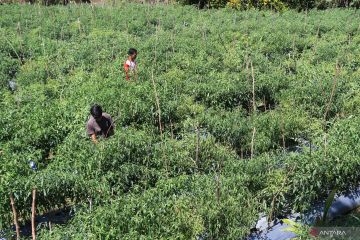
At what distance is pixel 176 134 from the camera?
7180 mm

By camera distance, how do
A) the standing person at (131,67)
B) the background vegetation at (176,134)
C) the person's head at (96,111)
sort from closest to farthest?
the background vegetation at (176,134)
the person's head at (96,111)
the standing person at (131,67)

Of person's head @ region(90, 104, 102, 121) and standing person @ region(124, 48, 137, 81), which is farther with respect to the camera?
standing person @ region(124, 48, 137, 81)

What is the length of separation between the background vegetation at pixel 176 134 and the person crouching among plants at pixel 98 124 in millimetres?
184

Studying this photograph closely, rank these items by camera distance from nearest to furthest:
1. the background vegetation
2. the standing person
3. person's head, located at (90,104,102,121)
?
the background vegetation, person's head, located at (90,104,102,121), the standing person

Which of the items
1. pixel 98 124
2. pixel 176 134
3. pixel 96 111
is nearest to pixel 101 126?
pixel 98 124

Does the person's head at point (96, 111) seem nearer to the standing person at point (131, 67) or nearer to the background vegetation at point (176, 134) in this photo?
the background vegetation at point (176, 134)

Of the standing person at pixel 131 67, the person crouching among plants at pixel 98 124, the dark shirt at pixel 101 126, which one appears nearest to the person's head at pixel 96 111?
the person crouching among plants at pixel 98 124

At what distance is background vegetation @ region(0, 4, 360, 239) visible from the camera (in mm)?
4559

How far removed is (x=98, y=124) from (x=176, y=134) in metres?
1.60

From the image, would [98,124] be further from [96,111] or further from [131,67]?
[131,67]

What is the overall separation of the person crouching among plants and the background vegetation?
0.18 metres

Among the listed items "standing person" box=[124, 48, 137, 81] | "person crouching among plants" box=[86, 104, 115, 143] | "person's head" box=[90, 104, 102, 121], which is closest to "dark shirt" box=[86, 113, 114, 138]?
"person crouching among plants" box=[86, 104, 115, 143]

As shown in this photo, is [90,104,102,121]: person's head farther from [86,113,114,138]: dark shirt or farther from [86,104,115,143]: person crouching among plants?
[86,113,114,138]: dark shirt

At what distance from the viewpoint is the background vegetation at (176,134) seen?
456 cm
